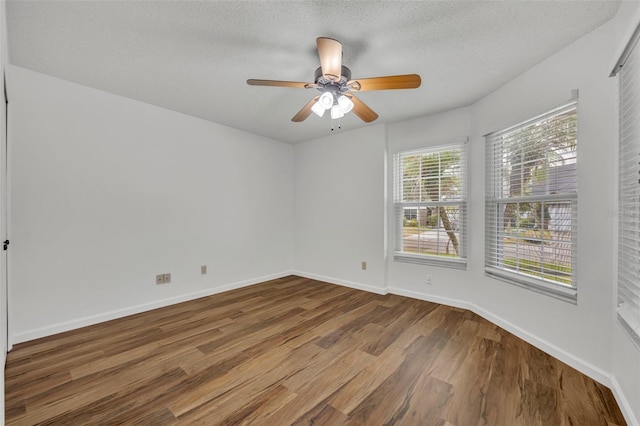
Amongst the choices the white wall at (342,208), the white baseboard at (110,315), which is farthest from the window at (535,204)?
the white baseboard at (110,315)

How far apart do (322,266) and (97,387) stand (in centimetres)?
326

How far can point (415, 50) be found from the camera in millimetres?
2168

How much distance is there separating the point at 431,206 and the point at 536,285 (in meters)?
1.47

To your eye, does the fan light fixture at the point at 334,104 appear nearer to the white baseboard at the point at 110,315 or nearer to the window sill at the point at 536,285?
the window sill at the point at 536,285

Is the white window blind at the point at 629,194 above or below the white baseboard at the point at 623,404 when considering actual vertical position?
above

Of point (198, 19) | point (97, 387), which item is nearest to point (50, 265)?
point (97, 387)

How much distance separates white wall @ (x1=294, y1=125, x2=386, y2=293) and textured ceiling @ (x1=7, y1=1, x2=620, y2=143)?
138 cm

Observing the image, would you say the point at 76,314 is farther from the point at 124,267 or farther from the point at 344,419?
the point at 344,419

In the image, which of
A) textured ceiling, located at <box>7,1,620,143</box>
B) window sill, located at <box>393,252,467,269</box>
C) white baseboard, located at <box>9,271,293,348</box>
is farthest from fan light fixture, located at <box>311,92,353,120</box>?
white baseboard, located at <box>9,271,293,348</box>

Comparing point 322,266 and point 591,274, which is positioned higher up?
point 591,274

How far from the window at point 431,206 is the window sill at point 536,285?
0.48 m

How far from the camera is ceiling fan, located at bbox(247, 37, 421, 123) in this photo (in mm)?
1819

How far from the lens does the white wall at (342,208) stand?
405cm

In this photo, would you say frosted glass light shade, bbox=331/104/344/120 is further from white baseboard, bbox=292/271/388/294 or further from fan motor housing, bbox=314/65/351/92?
white baseboard, bbox=292/271/388/294
